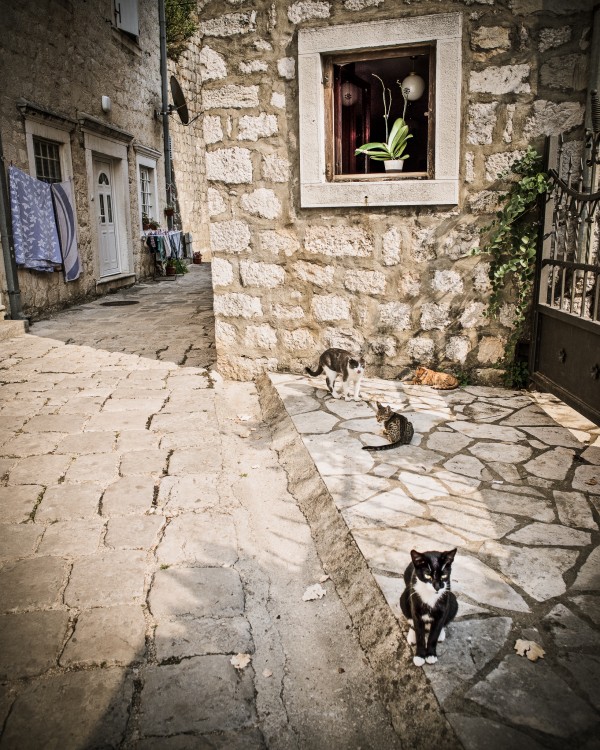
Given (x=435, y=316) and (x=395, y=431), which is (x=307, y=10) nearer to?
(x=435, y=316)

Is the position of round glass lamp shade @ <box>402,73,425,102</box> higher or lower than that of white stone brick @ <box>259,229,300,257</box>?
higher

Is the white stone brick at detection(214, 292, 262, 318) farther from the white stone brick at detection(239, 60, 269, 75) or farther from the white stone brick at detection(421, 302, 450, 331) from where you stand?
the white stone brick at detection(239, 60, 269, 75)

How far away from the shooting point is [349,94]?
216 inches

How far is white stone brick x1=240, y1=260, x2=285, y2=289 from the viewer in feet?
17.0

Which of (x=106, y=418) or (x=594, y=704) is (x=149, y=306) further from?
(x=594, y=704)

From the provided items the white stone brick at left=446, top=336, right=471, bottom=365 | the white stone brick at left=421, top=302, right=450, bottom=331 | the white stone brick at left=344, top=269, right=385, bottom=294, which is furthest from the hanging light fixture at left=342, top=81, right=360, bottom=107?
the white stone brick at left=446, top=336, right=471, bottom=365

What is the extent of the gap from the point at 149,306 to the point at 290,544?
294 inches

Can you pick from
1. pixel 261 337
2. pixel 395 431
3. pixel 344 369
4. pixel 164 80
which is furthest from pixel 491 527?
pixel 164 80

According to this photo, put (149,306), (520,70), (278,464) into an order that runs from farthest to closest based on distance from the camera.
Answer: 1. (149,306)
2. (520,70)
3. (278,464)

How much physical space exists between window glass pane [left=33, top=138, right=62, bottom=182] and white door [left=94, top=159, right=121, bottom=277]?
1.31 metres

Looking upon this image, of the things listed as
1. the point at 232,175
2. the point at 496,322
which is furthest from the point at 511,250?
the point at 232,175

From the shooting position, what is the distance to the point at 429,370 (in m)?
5.01

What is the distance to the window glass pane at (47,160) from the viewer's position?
909cm

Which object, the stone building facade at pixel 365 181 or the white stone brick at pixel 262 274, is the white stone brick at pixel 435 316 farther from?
the white stone brick at pixel 262 274
